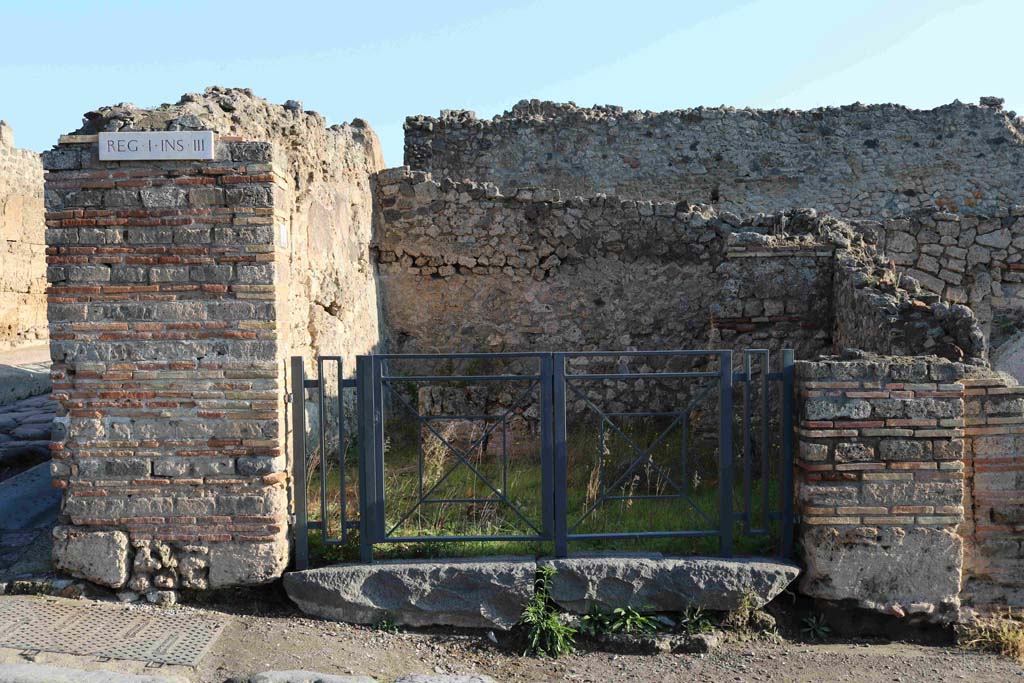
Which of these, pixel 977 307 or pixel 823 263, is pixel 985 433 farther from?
pixel 977 307

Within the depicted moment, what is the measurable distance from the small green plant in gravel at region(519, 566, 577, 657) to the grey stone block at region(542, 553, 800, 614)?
57mm

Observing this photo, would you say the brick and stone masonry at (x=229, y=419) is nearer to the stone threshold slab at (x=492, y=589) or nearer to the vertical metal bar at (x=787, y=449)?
the vertical metal bar at (x=787, y=449)

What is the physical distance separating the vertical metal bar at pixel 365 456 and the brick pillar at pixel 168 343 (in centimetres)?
46

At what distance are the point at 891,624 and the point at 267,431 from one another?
3.78m

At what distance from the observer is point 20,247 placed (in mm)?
14336

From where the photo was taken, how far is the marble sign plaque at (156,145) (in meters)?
4.45

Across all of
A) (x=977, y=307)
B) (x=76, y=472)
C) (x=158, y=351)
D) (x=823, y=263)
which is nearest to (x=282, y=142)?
(x=158, y=351)

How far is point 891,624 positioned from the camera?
4664 mm

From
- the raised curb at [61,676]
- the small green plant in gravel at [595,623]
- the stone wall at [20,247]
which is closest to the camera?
the raised curb at [61,676]

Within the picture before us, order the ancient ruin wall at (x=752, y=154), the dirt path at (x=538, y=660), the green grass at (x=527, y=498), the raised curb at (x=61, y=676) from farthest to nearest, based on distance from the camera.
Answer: the ancient ruin wall at (x=752, y=154) → the green grass at (x=527, y=498) → the dirt path at (x=538, y=660) → the raised curb at (x=61, y=676)

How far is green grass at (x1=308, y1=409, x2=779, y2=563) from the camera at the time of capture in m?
4.88

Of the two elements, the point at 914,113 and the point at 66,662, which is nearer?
the point at 66,662

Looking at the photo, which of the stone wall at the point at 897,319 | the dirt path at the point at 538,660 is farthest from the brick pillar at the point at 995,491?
the stone wall at the point at 897,319

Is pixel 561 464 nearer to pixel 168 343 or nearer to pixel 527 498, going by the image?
pixel 527 498
